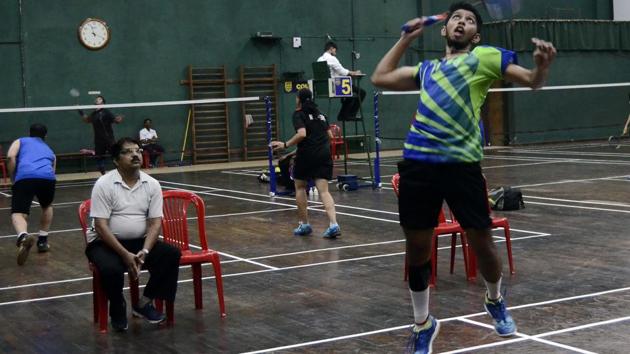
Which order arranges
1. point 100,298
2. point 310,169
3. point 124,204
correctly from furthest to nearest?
point 310,169, point 124,204, point 100,298

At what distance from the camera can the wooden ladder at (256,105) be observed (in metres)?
27.4

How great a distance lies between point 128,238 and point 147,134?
1812 centimetres

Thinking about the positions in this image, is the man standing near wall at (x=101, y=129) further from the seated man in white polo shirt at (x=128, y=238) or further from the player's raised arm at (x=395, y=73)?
the player's raised arm at (x=395, y=73)

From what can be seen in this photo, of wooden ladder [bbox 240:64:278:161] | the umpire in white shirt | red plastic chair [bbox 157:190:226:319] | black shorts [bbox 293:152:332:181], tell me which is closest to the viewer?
red plastic chair [bbox 157:190:226:319]

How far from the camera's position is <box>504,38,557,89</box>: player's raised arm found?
5340mm

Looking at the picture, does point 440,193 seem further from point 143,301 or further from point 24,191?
point 24,191

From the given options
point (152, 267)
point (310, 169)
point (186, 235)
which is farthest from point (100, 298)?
point (310, 169)

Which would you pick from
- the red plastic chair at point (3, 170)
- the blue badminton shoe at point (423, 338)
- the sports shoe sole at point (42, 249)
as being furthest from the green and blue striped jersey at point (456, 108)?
the red plastic chair at point (3, 170)

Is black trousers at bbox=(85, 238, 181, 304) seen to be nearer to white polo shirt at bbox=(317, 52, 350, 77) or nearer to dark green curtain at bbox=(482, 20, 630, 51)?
white polo shirt at bbox=(317, 52, 350, 77)

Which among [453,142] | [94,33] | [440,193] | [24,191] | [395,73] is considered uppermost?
[94,33]

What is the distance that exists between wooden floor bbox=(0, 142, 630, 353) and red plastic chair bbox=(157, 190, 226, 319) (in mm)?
221

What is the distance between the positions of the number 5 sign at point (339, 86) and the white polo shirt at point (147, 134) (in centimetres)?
936

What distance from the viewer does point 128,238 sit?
7672mm

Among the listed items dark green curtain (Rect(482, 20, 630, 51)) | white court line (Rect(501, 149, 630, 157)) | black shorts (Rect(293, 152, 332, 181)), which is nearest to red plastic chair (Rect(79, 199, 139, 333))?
black shorts (Rect(293, 152, 332, 181))
